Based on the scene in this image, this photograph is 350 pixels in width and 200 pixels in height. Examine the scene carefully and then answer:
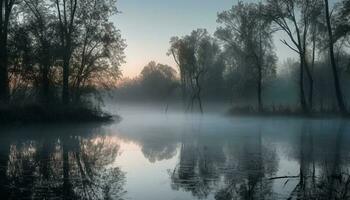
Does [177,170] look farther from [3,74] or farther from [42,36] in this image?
[42,36]

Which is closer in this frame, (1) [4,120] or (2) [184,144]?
(2) [184,144]

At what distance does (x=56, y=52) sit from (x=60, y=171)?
25116mm

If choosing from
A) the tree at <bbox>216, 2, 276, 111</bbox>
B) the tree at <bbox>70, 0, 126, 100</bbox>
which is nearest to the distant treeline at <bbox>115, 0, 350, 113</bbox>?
the tree at <bbox>216, 2, 276, 111</bbox>

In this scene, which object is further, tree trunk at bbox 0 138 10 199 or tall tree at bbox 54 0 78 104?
tall tree at bbox 54 0 78 104

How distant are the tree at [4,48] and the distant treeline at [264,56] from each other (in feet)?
77.6

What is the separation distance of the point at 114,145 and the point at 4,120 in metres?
12.8

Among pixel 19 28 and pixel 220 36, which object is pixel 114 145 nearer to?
pixel 19 28

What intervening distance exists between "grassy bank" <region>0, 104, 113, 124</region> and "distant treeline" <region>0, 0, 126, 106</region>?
64 centimetres

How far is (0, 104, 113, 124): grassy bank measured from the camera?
1231 inches

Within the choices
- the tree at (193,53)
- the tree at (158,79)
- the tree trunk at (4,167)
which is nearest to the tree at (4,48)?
the tree trunk at (4,167)

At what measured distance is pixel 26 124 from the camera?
32.8 metres

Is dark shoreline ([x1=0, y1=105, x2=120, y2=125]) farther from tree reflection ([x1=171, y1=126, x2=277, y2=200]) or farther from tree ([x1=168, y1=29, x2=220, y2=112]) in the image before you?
tree ([x1=168, y1=29, x2=220, y2=112])

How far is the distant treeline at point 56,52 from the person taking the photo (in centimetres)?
3372

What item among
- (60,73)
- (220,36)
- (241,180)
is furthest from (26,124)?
(220,36)
